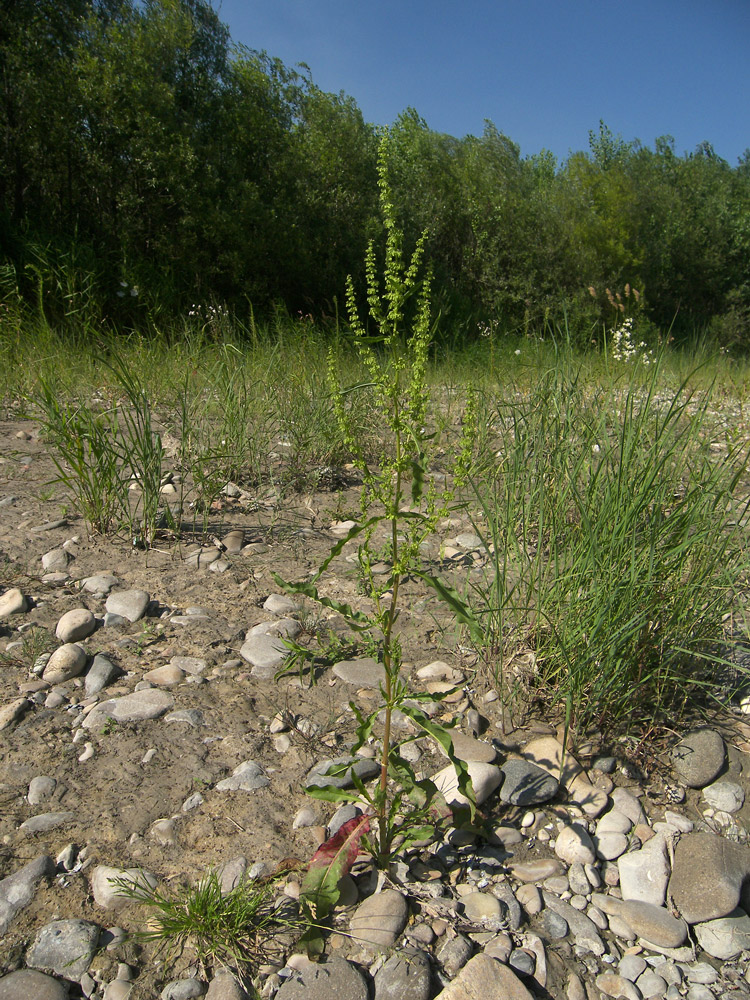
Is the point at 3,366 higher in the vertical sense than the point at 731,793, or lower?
higher

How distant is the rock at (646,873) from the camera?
170cm

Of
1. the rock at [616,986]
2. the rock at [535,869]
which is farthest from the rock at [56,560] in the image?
the rock at [616,986]

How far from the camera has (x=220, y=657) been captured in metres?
2.38

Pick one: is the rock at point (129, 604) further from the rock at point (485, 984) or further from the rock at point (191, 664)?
the rock at point (485, 984)

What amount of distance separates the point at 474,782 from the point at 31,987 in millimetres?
1080

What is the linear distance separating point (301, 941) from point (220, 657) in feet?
3.37

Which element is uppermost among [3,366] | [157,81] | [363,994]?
[157,81]

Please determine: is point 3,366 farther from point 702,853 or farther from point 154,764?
point 702,853

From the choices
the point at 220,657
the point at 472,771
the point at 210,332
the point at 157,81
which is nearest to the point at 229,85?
the point at 157,81

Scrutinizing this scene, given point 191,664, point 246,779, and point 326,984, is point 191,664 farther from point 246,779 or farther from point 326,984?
point 326,984

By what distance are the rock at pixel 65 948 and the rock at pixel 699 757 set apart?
60.7 inches

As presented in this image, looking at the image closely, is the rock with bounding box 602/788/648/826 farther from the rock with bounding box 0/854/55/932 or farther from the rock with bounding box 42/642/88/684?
the rock with bounding box 42/642/88/684

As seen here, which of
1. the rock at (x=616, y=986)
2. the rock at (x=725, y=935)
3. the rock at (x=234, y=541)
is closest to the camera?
the rock at (x=616, y=986)

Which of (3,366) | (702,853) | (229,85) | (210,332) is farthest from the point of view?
(229,85)
